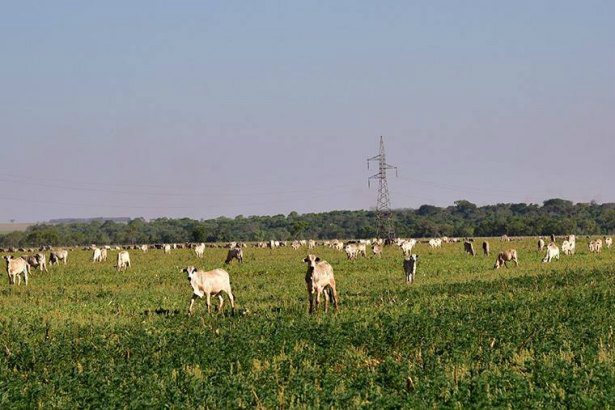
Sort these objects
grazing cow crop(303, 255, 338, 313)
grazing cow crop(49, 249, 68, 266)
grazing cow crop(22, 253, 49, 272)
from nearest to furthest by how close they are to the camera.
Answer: grazing cow crop(303, 255, 338, 313) < grazing cow crop(22, 253, 49, 272) < grazing cow crop(49, 249, 68, 266)

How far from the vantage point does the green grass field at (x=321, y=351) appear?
45.3 ft

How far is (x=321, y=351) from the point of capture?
17938mm

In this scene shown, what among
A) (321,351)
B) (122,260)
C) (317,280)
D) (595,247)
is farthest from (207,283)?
(595,247)

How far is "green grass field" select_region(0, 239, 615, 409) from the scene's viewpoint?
1380 cm

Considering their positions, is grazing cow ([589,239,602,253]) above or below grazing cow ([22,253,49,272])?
below

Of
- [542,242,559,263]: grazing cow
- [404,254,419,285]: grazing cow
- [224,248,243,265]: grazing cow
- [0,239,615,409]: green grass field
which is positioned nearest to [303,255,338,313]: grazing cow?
[0,239,615,409]: green grass field

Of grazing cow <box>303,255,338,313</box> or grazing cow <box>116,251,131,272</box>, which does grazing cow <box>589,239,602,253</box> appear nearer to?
grazing cow <box>116,251,131,272</box>

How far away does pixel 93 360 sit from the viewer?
17.5m

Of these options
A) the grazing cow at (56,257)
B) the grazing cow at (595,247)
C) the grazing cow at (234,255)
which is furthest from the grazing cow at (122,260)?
the grazing cow at (595,247)

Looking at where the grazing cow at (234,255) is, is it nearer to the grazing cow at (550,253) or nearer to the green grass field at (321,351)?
the grazing cow at (550,253)

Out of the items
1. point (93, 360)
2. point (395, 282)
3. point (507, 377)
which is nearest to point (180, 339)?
point (93, 360)

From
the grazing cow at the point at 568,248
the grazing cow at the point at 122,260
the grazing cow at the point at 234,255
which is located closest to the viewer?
the grazing cow at the point at 122,260

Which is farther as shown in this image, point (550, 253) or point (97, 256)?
point (97, 256)

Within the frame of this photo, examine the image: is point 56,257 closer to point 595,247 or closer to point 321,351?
point 595,247
